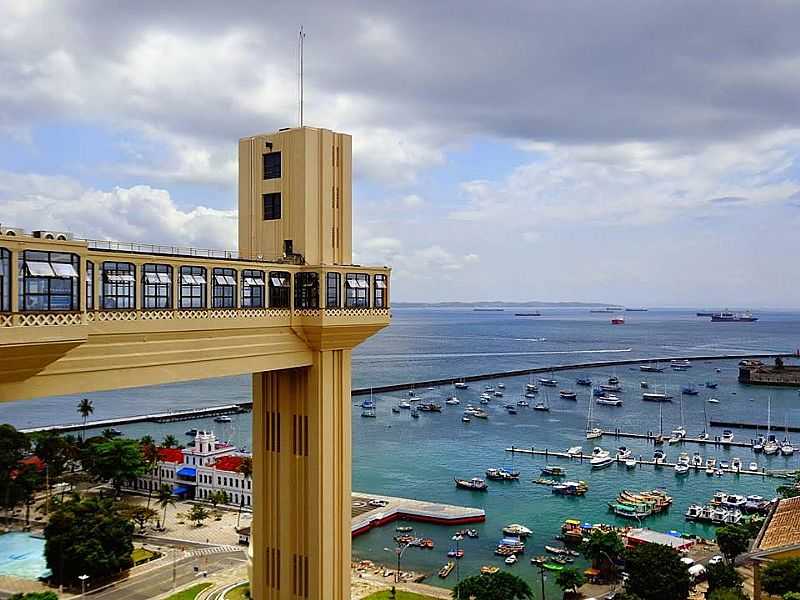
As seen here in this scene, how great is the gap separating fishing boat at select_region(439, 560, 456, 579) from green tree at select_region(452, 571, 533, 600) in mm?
7071

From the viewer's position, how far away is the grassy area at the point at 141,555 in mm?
33634

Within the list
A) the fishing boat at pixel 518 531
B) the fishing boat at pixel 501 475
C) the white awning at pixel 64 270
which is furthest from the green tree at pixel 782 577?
the fishing boat at pixel 501 475

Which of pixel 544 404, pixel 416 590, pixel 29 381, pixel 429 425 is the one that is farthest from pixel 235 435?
pixel 29 381

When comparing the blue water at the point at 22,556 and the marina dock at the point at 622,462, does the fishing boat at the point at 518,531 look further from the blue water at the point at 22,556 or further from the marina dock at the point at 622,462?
the blue water at the point at 22,556

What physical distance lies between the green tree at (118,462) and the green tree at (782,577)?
3625 centimetres

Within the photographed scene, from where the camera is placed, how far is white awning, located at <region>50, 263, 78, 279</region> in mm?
9844

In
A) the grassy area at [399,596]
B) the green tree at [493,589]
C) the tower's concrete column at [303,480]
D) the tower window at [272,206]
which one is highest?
the tower window at [272,206]

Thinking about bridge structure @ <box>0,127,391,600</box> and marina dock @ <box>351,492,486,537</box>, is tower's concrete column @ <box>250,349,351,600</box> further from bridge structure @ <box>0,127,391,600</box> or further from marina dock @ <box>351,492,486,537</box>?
marina dock @ <box>351,492,486,537</box>

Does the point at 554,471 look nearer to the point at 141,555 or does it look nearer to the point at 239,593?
the point at 141,555

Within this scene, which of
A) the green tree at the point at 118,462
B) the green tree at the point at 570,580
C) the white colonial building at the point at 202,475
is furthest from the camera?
the white colonial building at the point at 202,475

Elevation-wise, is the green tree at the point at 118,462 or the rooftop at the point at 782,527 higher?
the rooftop at the point at 782,527

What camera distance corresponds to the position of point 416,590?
103 feet

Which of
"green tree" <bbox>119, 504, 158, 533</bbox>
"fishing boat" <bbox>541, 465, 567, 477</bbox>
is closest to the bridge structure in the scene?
"green tree" <bbox>119, 504, 158, 533</bbox>

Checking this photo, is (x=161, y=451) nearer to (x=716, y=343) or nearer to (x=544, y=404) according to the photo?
(x=544, y=404)
